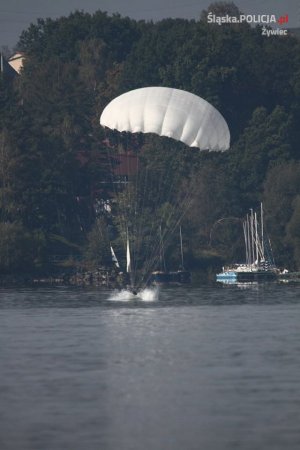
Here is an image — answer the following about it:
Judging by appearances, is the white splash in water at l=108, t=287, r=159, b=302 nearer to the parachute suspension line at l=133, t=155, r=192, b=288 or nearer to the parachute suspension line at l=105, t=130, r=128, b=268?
the parachute suspension line at l=105, t=130, r=128, b=268

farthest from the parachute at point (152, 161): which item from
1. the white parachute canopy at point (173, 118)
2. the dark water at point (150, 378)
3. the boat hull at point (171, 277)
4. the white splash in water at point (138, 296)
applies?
the dark water at point (150, 378)

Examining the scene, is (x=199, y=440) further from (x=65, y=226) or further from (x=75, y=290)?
(x=65, y=226)

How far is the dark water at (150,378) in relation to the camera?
3831cm

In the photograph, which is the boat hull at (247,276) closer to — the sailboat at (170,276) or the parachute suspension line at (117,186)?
the sailboat at (170,276)

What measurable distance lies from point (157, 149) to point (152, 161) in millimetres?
1650

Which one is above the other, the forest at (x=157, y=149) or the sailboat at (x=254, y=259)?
the forest at (x=157, y=149)

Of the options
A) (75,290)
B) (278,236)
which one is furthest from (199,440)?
(278,236)

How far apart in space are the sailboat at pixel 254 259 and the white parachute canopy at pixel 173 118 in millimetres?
31190

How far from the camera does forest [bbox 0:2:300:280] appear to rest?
126 meters

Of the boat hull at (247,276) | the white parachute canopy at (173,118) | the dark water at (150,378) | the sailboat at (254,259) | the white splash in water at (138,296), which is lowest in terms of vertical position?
the dark water at (150,378)

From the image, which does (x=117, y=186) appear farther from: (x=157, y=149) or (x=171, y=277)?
(x=171, y=277)

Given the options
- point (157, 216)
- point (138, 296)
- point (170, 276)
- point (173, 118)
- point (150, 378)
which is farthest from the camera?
point (157, 216)

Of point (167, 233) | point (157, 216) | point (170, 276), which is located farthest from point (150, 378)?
point (157, 216)

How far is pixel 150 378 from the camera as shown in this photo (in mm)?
48250
